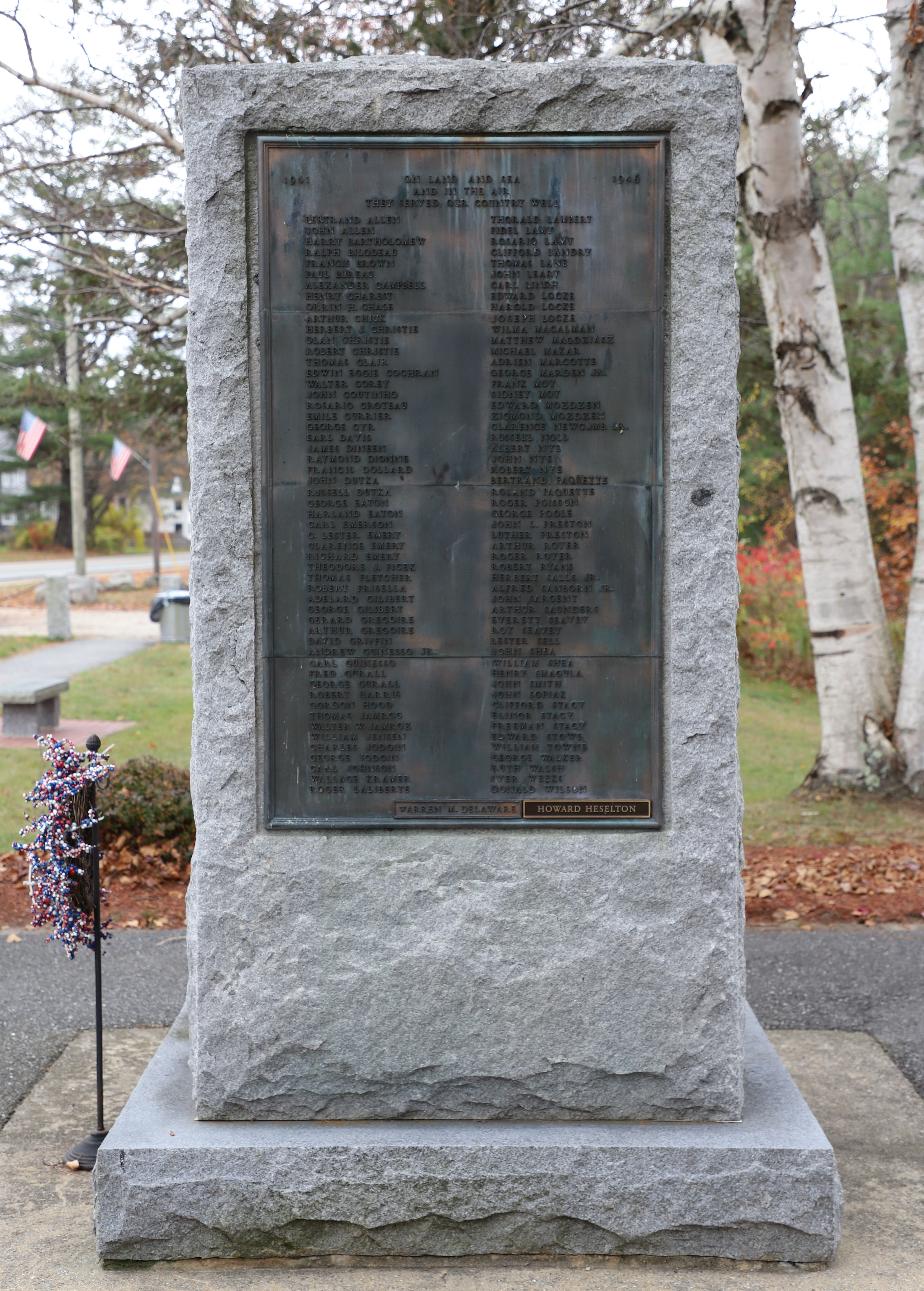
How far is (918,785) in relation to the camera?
966 cm

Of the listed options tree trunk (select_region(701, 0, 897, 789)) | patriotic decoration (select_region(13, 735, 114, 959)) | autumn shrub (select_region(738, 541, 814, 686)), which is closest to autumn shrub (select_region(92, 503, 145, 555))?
autumn shrub (select_region(738, 541, 814, 686))

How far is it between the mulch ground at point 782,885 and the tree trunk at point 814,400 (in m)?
1.45

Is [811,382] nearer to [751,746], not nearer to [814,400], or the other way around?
[814,400]

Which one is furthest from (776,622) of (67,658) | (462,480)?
(462,480)

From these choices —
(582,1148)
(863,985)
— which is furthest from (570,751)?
(863,985)

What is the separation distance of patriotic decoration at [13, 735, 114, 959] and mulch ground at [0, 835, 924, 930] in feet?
9.93

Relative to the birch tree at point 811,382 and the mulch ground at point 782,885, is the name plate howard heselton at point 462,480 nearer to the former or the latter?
the mulch ground at point 782,885

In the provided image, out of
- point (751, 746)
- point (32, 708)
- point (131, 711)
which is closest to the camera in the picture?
point (32, 708)

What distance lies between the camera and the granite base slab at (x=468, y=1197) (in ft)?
12.2

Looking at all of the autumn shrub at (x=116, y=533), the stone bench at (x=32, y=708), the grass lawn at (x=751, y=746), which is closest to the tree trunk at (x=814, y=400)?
the grass lawn at (x=751, y=746)

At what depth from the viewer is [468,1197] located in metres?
3.74

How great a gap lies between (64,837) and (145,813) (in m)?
4.07

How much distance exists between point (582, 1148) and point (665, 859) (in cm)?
86

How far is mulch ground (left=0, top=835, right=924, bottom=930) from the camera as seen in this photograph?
7.20 metres
